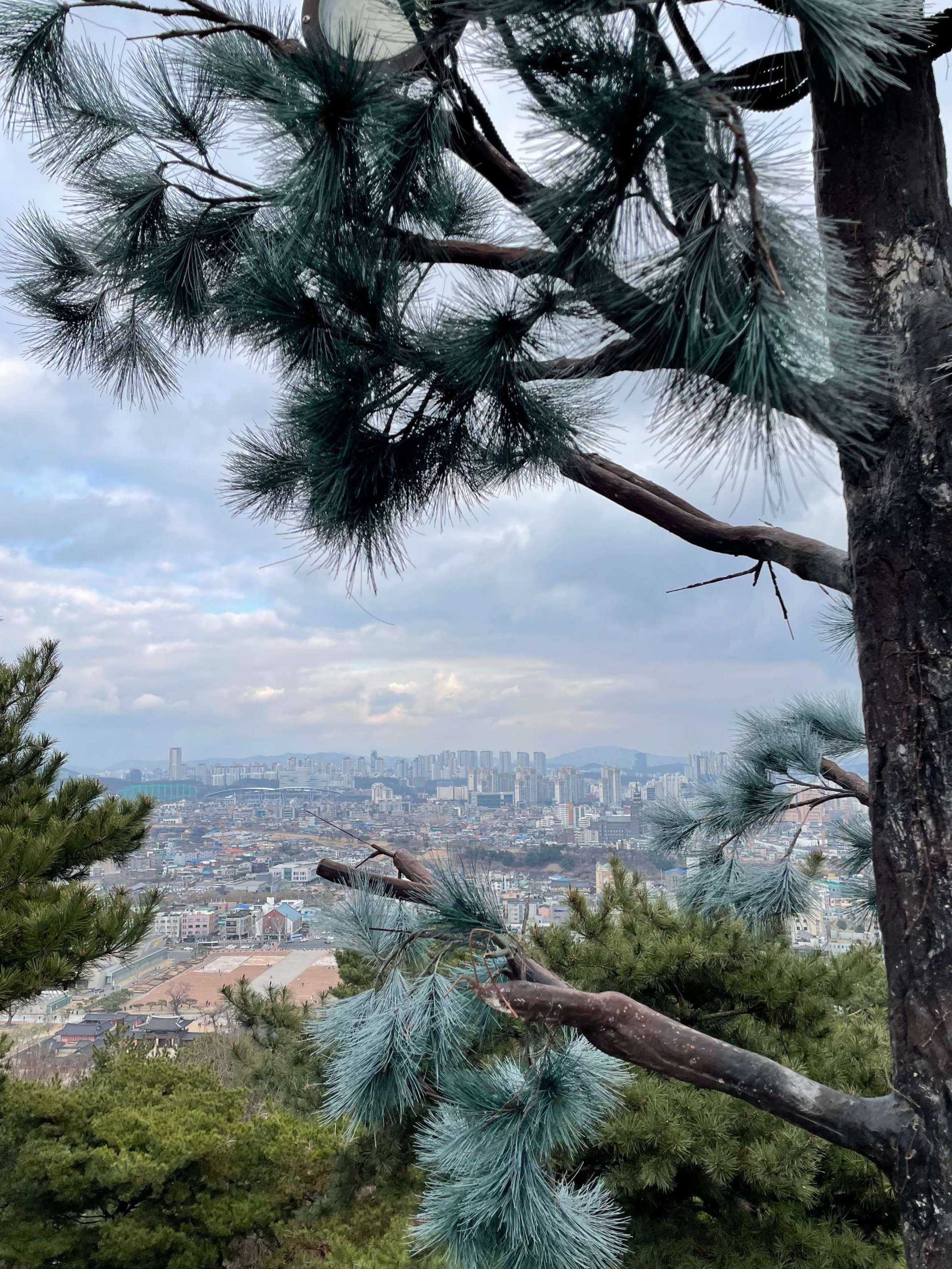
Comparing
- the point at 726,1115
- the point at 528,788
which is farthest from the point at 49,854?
the point at 528,788

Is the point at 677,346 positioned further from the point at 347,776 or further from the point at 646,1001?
the point at 347,776

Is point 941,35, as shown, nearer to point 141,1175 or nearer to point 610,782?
point 141,1175

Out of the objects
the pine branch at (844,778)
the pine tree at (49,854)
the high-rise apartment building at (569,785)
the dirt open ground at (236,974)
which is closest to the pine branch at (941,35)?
the pine branch at (844,778)

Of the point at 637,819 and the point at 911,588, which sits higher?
the point at 911,588

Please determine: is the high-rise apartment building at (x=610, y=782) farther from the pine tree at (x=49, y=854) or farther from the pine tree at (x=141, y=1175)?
the pine tree at (x=49, y=854)

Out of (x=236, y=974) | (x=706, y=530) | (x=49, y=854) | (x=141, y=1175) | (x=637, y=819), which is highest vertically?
(x=706, y=530)

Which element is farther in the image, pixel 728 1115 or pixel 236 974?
pixel 236 974
